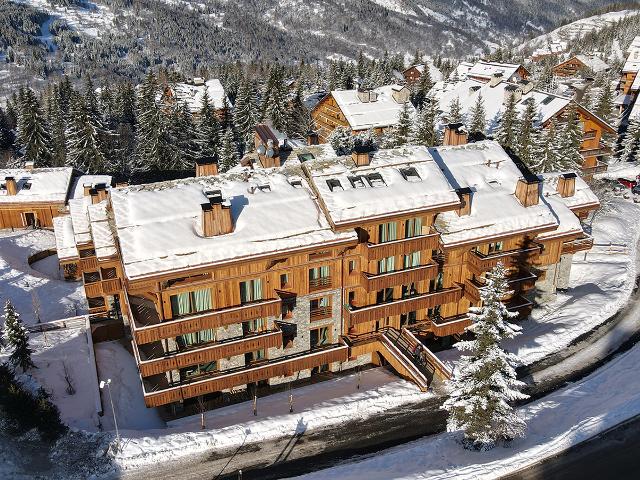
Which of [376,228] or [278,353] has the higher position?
[376,228]

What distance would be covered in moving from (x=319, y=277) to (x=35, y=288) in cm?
2484

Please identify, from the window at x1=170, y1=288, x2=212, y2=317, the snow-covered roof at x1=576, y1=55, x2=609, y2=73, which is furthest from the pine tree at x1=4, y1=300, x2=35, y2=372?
the snow-covered roof at x1=576, y1=55, x2=609, y2=73

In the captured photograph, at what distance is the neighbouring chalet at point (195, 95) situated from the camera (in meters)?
94.8

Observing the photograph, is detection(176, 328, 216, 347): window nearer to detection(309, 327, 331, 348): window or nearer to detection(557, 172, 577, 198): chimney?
detection(309, 327, 331, 348): window

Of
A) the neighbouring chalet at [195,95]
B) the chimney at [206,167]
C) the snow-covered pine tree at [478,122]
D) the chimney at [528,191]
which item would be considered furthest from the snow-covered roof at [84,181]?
the snow-covered pine tree at [478,122]

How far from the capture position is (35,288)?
44.4 meters

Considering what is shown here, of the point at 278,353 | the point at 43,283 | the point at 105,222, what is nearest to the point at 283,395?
the point at 278,353

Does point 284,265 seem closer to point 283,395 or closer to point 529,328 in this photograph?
point 283,395

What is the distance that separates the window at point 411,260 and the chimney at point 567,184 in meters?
14.8

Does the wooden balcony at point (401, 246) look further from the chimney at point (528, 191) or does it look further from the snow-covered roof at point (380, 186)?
the chimney at point (528, 191)

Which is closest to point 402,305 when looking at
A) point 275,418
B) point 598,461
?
point 275,418

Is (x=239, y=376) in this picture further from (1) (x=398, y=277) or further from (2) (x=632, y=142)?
(2) (x=632, y=142)

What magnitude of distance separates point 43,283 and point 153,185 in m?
18.4

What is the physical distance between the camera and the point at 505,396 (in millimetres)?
25500
